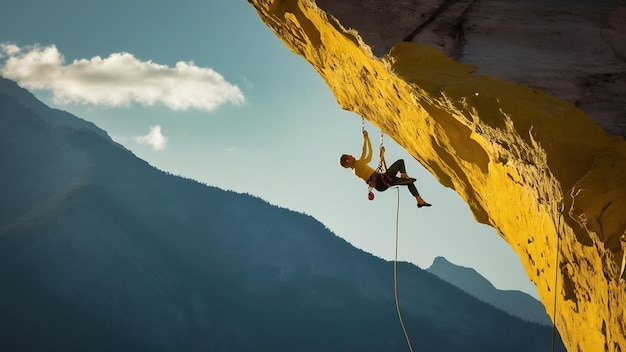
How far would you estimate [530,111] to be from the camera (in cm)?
514

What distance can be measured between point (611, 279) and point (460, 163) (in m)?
4.00

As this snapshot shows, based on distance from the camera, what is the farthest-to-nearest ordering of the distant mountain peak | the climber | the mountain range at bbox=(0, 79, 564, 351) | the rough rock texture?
the distant mountain peak
the mountain range at bbox=(0, 79, 564, 351)
the climber
the rough rock texture

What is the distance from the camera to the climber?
959 cm

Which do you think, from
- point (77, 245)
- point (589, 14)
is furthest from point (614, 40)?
point (77, 245)

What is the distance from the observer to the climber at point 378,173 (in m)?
9.59

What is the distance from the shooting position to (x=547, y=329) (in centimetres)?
8012

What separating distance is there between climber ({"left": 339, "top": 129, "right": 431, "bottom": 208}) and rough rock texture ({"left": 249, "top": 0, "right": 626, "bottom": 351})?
1009mm

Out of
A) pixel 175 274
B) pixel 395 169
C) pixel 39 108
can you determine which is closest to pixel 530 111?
pixel 395 169

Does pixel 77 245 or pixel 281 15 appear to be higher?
pixel 281 15

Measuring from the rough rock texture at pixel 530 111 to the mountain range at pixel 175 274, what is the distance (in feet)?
191

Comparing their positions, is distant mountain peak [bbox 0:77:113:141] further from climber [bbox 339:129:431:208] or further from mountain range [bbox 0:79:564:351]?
climber [bbox 339:129:431:208]

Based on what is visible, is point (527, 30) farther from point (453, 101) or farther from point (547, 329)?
point (547, 329)

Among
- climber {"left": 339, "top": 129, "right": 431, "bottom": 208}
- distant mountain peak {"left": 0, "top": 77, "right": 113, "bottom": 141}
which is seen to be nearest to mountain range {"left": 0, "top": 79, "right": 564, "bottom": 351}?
distant mountain peak {"left": 0, "top": 77, "right": 113, "bottom": 141}

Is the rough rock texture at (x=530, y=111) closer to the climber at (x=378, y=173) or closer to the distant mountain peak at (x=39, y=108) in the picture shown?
the climber at (x=378, y=173)
